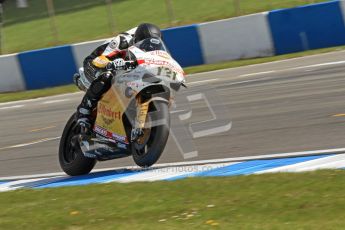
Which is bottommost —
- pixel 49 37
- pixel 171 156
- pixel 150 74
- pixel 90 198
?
pixel 49 37

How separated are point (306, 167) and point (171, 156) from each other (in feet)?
8.08

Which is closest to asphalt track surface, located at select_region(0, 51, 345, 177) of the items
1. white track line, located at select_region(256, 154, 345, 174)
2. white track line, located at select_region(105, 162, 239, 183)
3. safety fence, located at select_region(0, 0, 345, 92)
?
white track line, located at select_region(105, 162, 239, 183)

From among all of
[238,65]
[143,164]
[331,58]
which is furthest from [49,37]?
[143,164]

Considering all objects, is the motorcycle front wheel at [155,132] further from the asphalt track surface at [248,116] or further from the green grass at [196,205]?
the asphalt track surface at [248,116]

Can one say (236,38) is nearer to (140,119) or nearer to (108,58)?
(108,58)

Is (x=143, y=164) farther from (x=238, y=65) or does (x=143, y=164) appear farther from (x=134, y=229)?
(x=238, y=65)

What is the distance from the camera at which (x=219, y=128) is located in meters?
11.1

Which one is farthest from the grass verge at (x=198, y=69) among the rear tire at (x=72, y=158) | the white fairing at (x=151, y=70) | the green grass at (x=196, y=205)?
the green grass at (x=196, y=205)

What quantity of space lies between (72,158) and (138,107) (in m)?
1.54

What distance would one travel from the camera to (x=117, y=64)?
815 cm

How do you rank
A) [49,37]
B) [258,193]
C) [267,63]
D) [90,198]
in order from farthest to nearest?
[49,37] → [267,63] → [90,198] → [258,193]

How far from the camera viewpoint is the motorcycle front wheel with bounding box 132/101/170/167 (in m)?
7.90

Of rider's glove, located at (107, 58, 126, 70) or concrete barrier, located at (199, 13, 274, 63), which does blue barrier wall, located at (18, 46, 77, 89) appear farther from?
rider's glove, located at (107, 58, 126, 70)

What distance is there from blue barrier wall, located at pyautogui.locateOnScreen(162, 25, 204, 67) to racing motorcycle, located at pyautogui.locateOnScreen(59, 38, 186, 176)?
11.3 m
